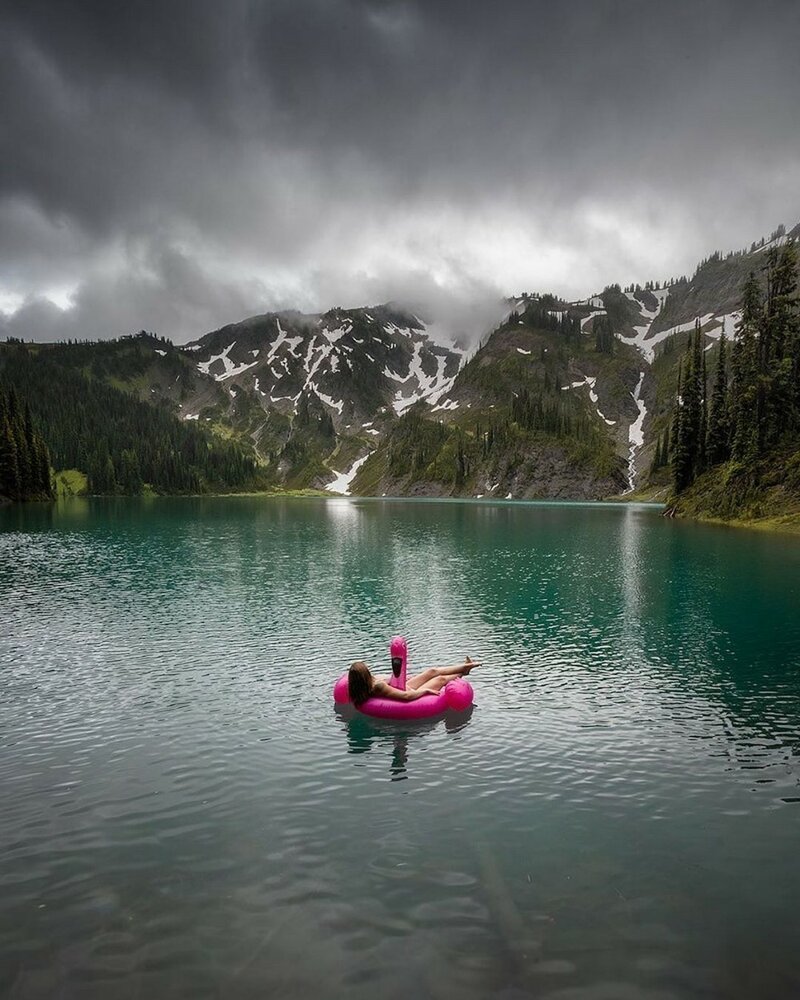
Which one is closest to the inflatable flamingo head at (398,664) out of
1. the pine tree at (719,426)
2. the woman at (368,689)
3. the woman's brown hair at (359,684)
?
the woman at (368,689)

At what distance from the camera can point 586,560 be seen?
6366cm

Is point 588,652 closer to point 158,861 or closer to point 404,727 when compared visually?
point 404,727

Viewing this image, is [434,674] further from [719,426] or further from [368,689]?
[719,426]

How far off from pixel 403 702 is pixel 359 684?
168 centimetres

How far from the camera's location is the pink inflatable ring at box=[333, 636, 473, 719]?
70.3ft

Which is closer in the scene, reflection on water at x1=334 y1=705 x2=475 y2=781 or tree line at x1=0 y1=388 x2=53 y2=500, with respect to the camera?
reflection on water at x1=334 y1=705 x2=475 y2=781

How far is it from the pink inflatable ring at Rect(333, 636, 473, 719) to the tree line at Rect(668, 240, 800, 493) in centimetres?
9225

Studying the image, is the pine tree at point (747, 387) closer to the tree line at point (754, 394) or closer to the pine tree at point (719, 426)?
the tree line at point (754, 394)

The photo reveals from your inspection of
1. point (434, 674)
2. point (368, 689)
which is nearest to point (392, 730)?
point (368, 689)

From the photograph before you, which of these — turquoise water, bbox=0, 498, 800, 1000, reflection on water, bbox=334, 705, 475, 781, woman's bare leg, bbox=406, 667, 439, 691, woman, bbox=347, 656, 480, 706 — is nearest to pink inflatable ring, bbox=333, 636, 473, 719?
woman, bbox=347, 656, 480, 706

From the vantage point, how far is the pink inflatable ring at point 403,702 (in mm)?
21422

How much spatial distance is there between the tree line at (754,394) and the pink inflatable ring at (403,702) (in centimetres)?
9225

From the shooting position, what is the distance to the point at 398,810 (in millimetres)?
15477

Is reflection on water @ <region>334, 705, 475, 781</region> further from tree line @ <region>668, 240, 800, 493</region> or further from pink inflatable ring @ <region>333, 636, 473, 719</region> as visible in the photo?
tree line @ <region>668, 240, 800, 493</region>
